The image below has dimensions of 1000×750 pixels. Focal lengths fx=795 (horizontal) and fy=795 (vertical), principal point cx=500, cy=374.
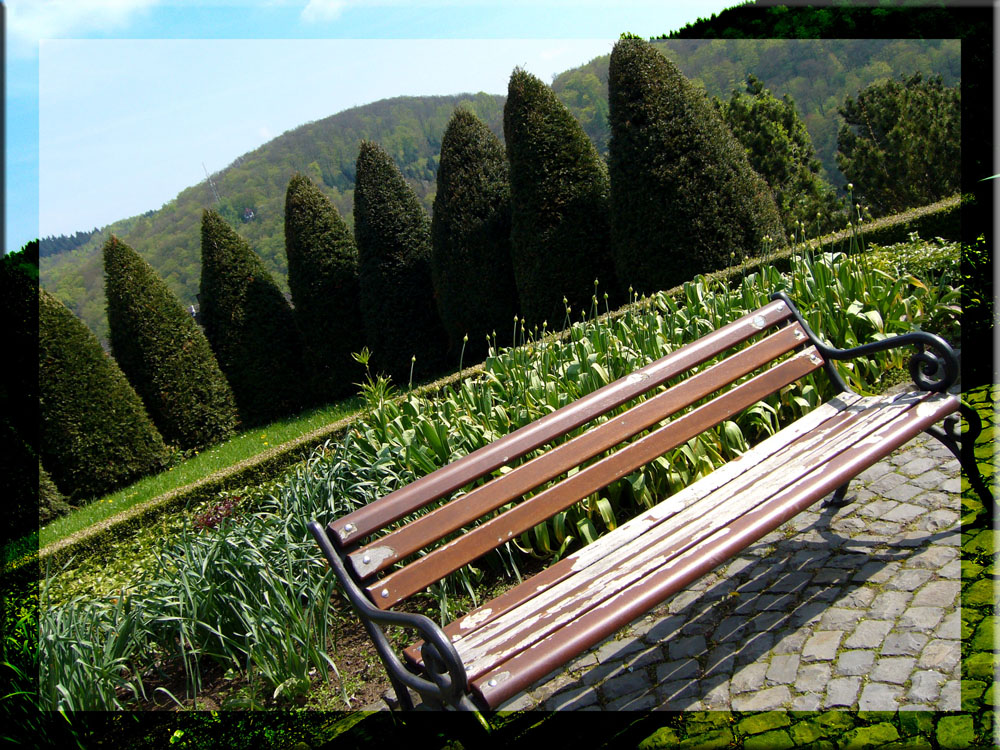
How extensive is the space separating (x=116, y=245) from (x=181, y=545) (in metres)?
9.42

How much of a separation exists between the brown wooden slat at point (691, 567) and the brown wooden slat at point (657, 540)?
5cm

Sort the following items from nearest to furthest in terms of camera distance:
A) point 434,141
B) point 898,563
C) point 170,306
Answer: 1. point 898,563
2. point 170,306
3. point 434,141

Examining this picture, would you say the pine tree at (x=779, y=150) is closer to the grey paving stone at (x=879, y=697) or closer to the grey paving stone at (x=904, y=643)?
the grey paving stone at (x=904, y=643)

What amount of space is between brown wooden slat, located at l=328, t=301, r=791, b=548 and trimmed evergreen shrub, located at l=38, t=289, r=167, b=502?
336 inches

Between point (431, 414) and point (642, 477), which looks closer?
point (642, 477)

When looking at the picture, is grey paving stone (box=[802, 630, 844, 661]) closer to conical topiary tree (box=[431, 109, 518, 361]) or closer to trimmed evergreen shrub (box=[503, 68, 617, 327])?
trimmed evergreen shrub (box=[503, 68, 617, 327])

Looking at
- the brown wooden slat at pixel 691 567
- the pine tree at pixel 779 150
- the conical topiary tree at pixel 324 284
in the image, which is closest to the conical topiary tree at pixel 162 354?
the conical topiary tree at pixel 324 284

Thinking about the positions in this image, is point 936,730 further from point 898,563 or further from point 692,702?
point 898,563

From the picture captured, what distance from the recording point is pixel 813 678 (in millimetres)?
2430

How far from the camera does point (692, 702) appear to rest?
8.05ft

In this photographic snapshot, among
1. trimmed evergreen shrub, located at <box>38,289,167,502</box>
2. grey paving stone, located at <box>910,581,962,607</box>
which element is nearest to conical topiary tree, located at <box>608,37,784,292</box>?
grey paving stone, located at <box>910,581,962,607</box>

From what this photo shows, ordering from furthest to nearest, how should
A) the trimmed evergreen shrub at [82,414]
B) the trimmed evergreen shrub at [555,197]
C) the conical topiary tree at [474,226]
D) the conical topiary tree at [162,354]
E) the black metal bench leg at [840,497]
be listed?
the conical topiary tree at [162,354] < the conical topiary tree at [474,226] < the trimmed evergreen shrub at [82,414] < the trimmed evergreen shrub at [555,197] < the black metal bench leg at [840,497]

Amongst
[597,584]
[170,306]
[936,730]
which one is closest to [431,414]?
[597,584]

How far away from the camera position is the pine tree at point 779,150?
12023mm
